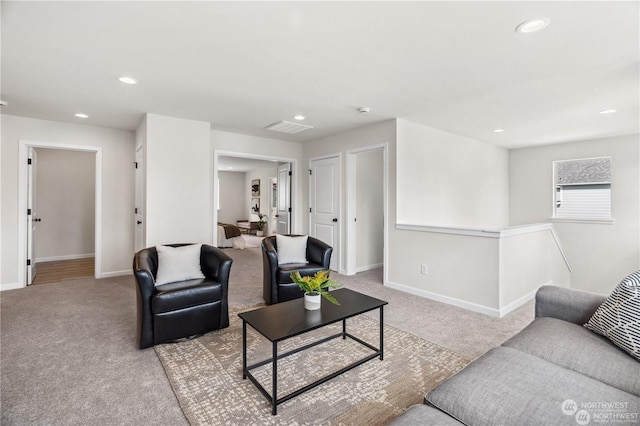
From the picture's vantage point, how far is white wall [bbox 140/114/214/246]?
13.0 feet

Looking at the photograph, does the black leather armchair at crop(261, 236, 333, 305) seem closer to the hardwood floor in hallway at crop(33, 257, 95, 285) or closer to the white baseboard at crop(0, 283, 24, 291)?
the hardwood floor in hallway at crop(33, 257, 95, 285)

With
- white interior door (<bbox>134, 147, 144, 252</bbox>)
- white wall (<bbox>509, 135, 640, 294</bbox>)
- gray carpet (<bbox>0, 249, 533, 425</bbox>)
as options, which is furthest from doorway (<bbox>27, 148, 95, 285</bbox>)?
white wall (<bbox>509, 135, 640, 294</bbox>)

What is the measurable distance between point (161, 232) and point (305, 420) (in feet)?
10.6

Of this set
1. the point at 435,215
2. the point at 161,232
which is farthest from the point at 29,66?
the point at 435,215

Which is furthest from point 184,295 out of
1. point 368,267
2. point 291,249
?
point 368,267

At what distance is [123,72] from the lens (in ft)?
8.95

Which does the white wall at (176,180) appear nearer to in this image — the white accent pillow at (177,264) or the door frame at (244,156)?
the door frame at (244,156)

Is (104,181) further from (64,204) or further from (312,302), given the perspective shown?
(312,302)

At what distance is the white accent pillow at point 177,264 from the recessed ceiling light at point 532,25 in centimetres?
323

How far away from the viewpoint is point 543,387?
48.4 inches

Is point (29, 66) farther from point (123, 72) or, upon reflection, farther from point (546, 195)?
point (546, 195)

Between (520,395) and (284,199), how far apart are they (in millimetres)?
5765

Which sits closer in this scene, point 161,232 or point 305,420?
point 305,420

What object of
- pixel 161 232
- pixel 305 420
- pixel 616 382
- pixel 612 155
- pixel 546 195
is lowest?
pixel 305 420
